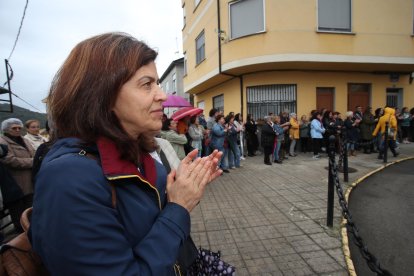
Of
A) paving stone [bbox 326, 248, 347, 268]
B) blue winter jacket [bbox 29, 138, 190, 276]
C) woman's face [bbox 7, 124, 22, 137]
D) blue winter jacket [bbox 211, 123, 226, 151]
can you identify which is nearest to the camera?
blue winter jacket [bbox 29, 138, 190, 276]

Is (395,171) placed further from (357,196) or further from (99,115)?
(99,115)

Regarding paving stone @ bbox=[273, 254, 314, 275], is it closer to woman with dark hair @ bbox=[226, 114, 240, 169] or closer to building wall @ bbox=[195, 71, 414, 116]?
woman with dark hair @ bbox=[226, 114, 240, 169]

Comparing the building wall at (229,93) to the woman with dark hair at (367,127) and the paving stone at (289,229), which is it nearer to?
the woman with dark hair at (367,127)

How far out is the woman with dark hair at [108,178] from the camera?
91cm

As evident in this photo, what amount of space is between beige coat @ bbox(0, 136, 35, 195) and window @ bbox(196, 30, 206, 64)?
1281cm

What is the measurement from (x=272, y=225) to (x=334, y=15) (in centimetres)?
1166

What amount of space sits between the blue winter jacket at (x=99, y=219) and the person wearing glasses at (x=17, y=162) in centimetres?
401

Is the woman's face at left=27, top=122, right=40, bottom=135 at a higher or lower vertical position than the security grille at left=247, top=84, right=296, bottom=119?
lower

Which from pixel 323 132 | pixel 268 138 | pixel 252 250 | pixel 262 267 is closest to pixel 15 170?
pixel 252 250

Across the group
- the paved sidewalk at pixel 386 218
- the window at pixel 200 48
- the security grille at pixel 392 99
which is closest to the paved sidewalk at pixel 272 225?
the paved sidewalk at pixel 386 218

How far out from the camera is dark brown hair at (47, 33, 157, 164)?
114 cm

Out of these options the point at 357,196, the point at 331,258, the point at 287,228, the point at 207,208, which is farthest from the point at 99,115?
the point at 357,196

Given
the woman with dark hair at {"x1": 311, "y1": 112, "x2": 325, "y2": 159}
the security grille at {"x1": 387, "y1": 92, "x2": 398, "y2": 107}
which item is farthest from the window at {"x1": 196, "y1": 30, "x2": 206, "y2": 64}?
the security grille at {"x1": 387, "y1": 92, "x2": 398, "y2": 107}

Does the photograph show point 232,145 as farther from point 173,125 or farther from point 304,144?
point 304,144
